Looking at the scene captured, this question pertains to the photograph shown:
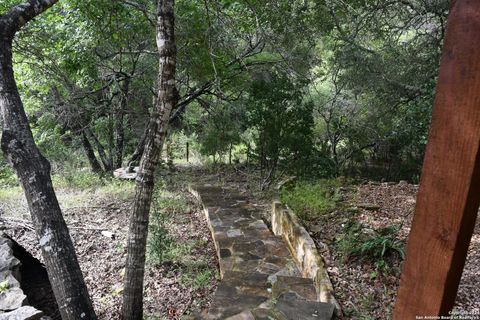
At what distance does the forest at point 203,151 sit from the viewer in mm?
2947

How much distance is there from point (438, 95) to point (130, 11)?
6.22 m

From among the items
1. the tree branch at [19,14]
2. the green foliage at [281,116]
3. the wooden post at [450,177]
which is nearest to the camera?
the wooden post at [450,177]

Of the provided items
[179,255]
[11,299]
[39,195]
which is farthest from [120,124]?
[39,195]

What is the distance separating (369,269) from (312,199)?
202cm

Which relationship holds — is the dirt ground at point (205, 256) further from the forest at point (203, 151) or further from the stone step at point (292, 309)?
the stone step at point (292, 309)

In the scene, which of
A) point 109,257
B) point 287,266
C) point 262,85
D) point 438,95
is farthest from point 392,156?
point 438,95

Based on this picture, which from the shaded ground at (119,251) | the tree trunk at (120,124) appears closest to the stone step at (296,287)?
the shaded ground at (119,251)

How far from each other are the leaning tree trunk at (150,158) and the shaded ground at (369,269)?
6.16ft

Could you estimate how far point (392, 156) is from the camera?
381 inches

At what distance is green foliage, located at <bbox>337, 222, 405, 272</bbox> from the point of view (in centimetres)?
328

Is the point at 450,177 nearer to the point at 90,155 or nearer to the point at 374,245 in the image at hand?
the point at 374,245

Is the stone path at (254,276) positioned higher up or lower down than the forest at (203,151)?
lower down

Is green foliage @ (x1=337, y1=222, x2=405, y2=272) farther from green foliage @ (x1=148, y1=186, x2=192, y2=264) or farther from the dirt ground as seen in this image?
green foliage @ (x1=148, y1=186, x2=192, y2=264)

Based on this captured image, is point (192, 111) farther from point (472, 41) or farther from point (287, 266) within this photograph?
point (472, 41)
